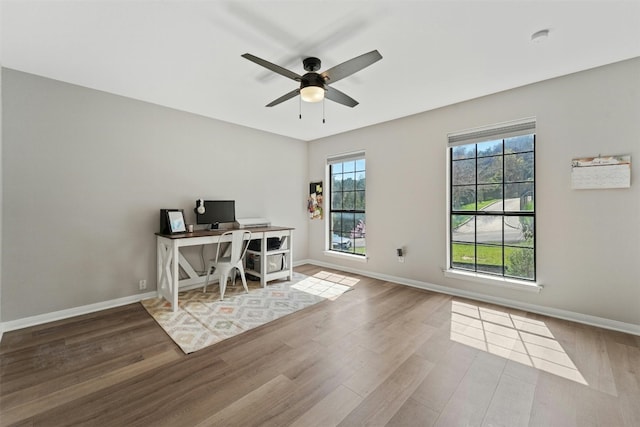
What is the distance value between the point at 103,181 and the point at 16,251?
3.36 ft

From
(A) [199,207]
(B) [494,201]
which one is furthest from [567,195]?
(A) [199,207]

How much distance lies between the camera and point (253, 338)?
2518mm

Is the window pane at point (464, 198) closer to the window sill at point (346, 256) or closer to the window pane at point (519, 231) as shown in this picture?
the window pane at point (519, 231)

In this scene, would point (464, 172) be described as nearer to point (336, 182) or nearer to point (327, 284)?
point (336, 182)

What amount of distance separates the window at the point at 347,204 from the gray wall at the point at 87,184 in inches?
84.2

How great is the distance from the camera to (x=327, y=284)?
4164 millimetres

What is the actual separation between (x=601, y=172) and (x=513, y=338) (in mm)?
1871

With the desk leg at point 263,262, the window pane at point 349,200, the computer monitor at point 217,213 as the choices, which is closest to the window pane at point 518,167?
the window pane at point 349,200

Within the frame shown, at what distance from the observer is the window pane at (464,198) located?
3617 mm

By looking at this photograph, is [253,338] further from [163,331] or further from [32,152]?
[32,152]

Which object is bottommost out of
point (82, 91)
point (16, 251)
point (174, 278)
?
point (174, 278)

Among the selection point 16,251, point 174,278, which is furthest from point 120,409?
point 16,251

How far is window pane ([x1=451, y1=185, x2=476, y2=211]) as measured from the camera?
3617mm

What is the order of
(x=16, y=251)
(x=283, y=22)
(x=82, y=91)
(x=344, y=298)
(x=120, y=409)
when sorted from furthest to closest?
(x=344, y=298), (x=82, y=91), (x=16, y=251), (x=283, y=22), (x=120, y=409)
